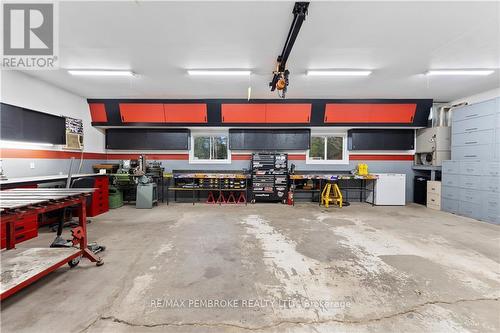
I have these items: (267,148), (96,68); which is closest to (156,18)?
(96,68)

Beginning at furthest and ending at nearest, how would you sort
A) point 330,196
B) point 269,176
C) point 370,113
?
point 330,196, point 269,176, point 370,113

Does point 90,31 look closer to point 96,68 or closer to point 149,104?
point 96,68

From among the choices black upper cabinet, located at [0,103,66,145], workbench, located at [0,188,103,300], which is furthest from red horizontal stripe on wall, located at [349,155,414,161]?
black upper cabinet, located at [0,103,66,145]

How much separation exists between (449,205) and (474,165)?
46.2 inches

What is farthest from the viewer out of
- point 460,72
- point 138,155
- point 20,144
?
point 138,155

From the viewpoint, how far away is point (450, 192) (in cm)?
522

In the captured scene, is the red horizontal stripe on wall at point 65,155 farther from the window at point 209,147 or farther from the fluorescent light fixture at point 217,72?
the fluorescent light fixture at point 217,72

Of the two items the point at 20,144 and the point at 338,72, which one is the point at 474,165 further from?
the point at 20,144

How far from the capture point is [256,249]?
2.99 m

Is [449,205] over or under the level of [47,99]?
under

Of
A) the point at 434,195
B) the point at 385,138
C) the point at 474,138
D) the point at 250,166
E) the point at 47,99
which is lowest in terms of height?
the point at 434,195

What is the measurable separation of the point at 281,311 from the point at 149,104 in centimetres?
598

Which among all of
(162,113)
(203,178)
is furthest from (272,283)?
(162,113)

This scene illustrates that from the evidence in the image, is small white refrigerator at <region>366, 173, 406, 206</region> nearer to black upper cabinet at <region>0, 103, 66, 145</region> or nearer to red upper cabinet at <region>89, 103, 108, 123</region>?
red upper cabinet at <region>89, 103, 108, 123</region>
